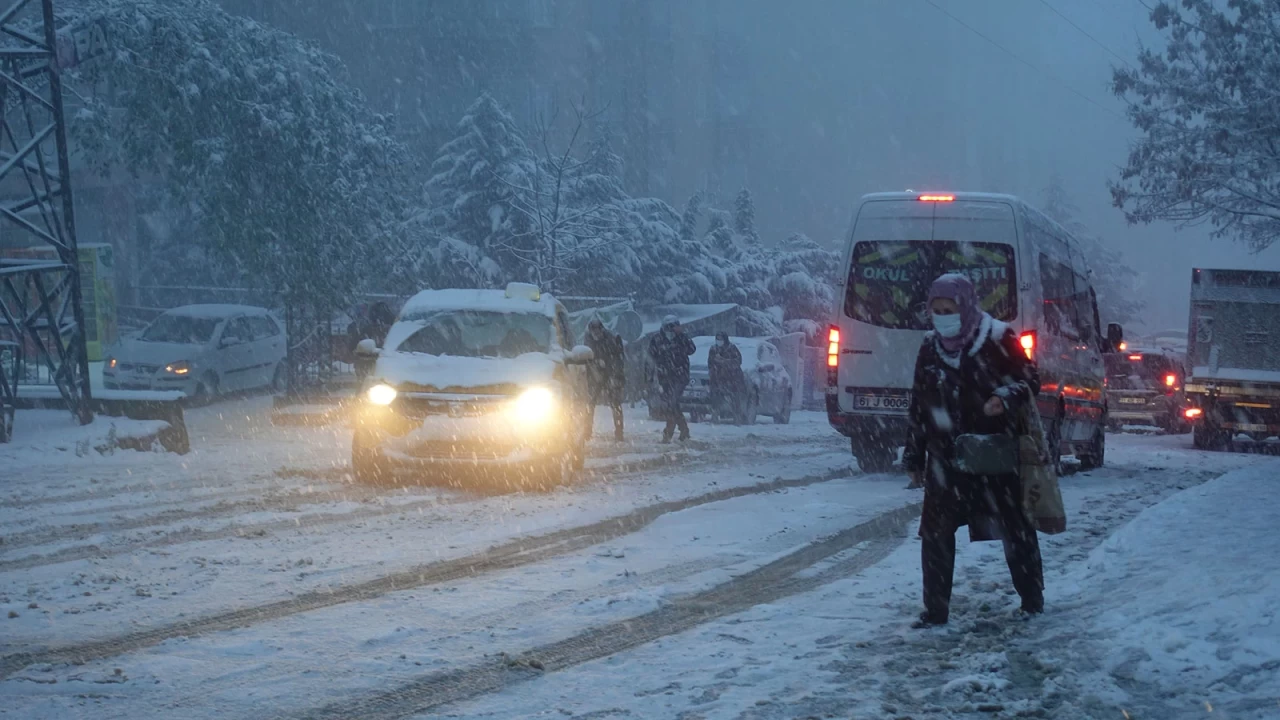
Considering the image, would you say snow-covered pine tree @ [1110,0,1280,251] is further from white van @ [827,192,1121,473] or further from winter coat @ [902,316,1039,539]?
winter coat @ [902,316,1039,539]

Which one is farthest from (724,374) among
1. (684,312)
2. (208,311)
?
(684,312)

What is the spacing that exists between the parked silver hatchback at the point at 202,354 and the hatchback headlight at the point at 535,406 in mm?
12917

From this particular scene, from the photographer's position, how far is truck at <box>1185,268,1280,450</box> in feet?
70.3

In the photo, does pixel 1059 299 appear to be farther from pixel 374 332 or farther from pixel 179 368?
pixel 179 368

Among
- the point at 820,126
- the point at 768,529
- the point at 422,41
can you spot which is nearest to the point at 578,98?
the point at 422,41

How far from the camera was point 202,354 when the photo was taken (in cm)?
2291

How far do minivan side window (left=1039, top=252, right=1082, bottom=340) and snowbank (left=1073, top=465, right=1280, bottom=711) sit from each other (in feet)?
14.9

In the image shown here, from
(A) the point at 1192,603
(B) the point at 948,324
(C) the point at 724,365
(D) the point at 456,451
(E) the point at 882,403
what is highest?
(B) the point at 948,324

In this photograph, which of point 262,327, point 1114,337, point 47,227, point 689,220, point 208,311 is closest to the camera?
point 47,227

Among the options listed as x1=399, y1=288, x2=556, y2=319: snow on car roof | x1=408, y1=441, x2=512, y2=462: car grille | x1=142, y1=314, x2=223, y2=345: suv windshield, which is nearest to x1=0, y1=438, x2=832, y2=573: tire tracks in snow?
x1=408, y1=441, x2=512, y2=462: car grille

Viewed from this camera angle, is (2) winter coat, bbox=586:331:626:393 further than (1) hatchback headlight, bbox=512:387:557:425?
Yes

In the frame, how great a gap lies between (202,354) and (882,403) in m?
14.6

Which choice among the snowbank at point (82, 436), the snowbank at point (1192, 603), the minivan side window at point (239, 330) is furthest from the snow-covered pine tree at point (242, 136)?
the snowbank at point (1192, 603)

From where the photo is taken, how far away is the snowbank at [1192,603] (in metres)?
4.90
